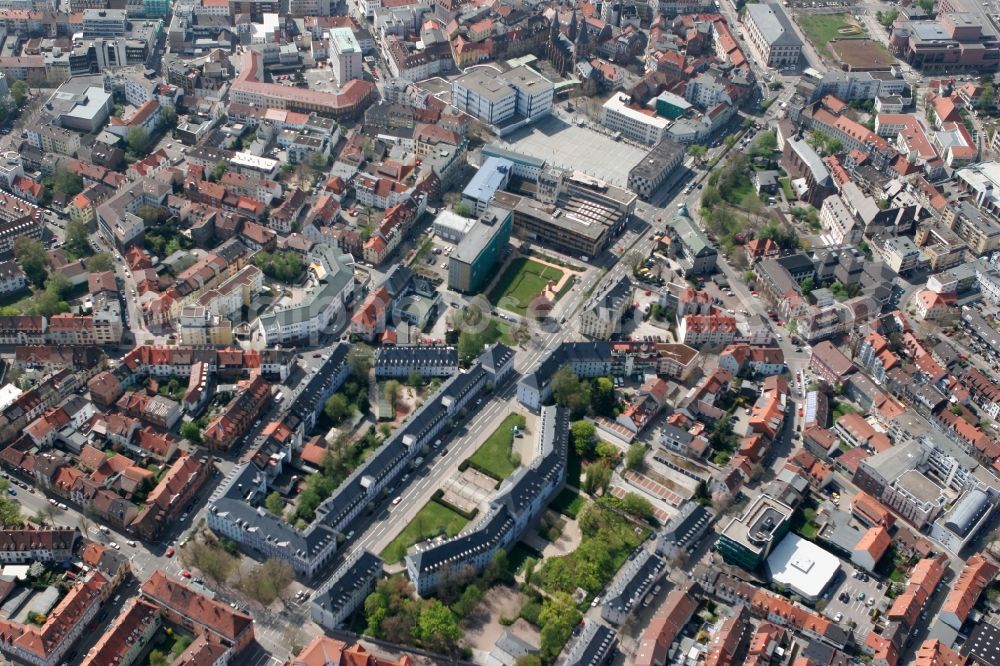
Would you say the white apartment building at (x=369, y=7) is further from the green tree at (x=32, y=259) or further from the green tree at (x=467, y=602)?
the green tree at (x=467, y=602)

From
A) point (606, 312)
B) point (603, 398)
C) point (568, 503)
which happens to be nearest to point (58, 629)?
point (568, 503)

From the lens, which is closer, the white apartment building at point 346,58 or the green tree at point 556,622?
the green tree at point 556,622

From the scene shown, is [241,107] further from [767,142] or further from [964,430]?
[964,430]

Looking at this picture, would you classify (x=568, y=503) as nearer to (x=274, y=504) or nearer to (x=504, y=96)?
(x=274, y=504)

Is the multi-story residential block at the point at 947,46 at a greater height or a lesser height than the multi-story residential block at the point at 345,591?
greater

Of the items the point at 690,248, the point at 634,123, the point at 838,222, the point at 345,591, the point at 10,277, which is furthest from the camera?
the point at 634,123

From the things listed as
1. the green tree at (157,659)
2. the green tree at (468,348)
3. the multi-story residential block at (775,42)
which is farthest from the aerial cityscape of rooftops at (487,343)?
the green tree at (468,348)
